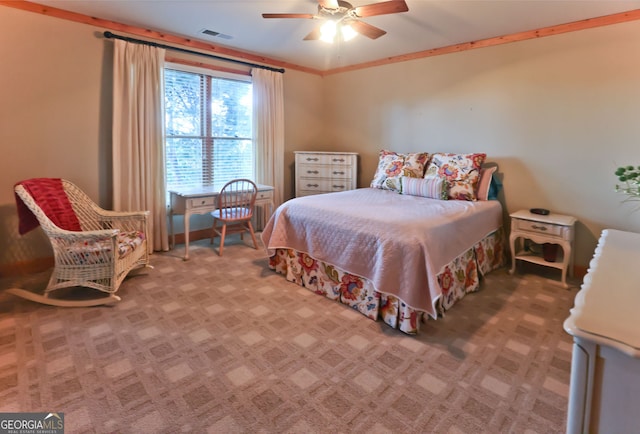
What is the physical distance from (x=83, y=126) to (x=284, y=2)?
229 centimetres

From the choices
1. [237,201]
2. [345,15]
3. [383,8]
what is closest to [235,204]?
[237,201]

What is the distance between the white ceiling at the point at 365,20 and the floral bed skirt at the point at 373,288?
201 cm

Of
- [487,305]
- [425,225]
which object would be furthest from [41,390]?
[487,305]

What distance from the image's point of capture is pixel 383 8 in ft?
7.78

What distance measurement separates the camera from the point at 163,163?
12.5ft

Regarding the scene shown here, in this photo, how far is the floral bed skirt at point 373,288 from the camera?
234 centimetres

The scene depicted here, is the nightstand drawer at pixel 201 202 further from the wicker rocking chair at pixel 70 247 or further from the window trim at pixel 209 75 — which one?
the wicker rocking chair at pixel 70 247

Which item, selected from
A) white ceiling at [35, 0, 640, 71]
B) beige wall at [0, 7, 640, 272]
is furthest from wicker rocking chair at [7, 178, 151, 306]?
white ceiling at [35, 0, 640, 71]

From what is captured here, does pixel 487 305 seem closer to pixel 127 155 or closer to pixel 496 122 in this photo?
pixel 496 122

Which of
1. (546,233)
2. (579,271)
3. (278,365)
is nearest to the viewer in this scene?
(278,365)

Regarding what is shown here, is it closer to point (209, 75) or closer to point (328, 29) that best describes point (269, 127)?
point (209, 75)

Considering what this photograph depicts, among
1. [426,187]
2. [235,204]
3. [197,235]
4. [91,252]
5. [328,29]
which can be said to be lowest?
[197,235]

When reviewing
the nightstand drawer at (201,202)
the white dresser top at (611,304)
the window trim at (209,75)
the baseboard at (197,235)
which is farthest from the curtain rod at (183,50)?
the white dresser top at (611,304)

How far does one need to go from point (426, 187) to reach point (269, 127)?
2342 millimetres
